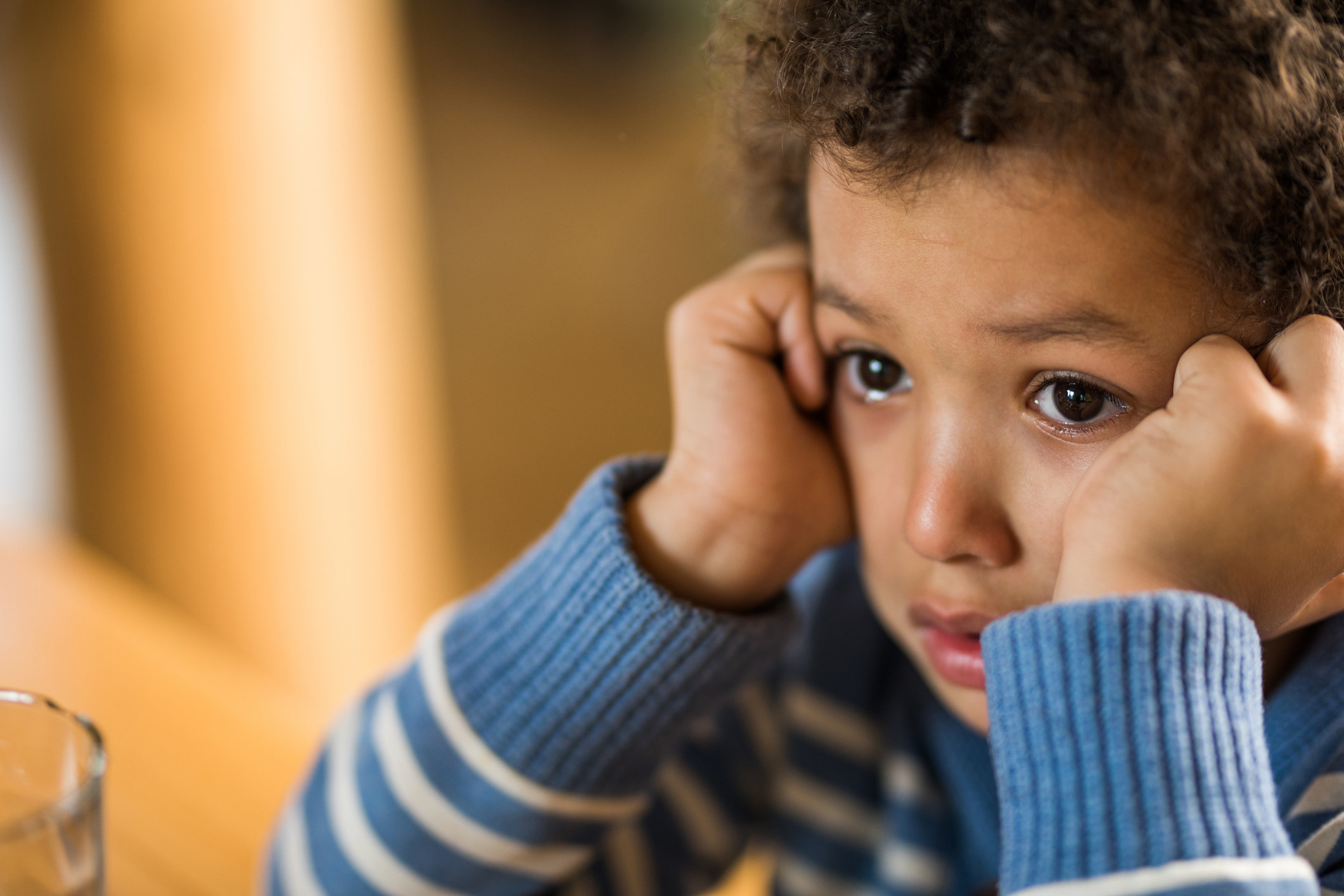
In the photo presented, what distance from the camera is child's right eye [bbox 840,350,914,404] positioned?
0.59 m

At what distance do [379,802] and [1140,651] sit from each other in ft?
1.41

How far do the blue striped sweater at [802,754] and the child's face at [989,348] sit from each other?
0.07 metres

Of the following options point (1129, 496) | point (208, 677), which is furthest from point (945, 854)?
point (208, 677)

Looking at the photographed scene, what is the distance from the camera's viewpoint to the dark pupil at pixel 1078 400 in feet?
1.66

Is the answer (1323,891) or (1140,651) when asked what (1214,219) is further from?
(1323,891)

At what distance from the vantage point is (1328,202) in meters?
0.48

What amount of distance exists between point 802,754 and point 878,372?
1.05 ft

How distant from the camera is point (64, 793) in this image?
0.42m

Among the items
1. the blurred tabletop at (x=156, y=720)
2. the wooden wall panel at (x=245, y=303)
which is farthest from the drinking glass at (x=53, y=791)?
the wooden wall panel at (x=245, y=303)

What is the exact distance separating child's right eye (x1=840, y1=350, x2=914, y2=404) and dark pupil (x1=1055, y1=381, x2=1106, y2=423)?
0.07 meters

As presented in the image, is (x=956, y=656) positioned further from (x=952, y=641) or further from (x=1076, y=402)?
(x=1076, y=402)

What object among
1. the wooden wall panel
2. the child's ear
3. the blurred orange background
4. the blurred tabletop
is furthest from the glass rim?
the wooden wall panel

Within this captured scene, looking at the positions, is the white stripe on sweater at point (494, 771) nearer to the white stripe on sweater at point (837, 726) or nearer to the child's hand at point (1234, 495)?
the white stripe on sweater at point (837, 726)

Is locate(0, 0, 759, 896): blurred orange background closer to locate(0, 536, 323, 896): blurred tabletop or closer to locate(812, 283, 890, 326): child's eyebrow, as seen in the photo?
locate(0, 536, 323, 896): blurred tabletop
